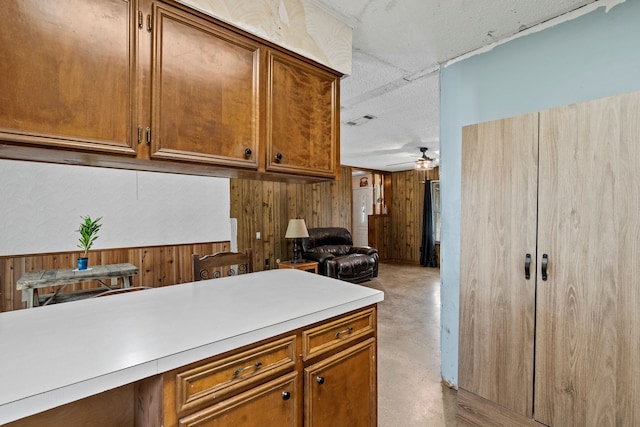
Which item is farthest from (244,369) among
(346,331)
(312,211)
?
(312,211)

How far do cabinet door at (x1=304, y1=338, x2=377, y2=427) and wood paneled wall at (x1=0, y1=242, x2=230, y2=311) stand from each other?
10.0 ft

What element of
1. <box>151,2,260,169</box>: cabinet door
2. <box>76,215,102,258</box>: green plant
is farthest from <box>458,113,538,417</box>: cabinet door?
<box>76,215,102,258</box>: green plant

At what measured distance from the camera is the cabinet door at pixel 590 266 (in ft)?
3.93

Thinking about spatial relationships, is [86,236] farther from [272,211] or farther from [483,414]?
[483,414]

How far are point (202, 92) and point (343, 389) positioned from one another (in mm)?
1430

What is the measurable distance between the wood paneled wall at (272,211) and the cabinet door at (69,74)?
137 inches

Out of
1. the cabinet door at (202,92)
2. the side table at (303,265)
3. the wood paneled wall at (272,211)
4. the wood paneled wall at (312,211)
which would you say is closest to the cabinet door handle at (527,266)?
the cabinet door at (202,92)

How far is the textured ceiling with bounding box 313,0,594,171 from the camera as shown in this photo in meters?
1.57

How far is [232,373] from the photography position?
0.94 metres

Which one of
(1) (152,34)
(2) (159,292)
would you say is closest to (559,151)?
(1) (152,34)

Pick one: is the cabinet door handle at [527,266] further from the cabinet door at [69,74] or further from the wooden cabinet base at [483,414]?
the cabinet door at [69,74]

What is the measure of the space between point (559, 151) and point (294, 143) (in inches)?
51.4

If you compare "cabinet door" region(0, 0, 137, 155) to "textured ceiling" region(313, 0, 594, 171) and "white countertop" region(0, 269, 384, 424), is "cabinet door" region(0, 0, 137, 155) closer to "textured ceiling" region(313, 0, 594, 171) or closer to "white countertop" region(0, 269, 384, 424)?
"white countertop" region(0, 269, 384, 424)

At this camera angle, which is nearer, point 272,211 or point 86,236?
point 86,236
